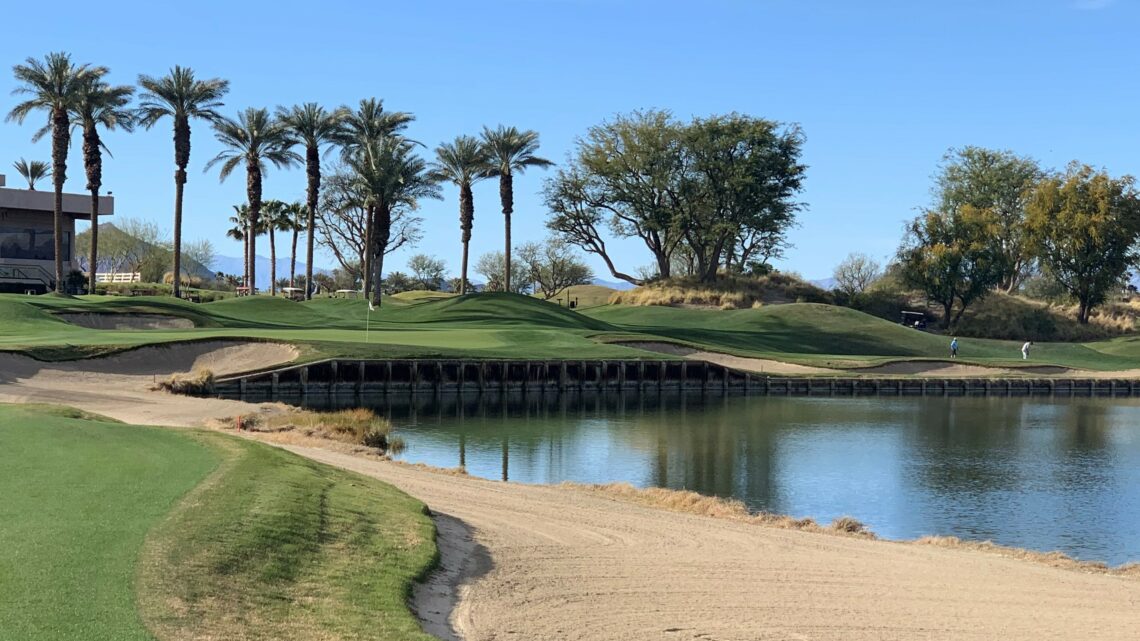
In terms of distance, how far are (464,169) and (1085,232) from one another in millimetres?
57813

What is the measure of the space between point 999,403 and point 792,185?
47.0 meters

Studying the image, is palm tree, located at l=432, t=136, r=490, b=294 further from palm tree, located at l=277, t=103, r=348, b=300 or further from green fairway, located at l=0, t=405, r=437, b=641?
green fairway, located at l=0, t=405, r=437, b=641

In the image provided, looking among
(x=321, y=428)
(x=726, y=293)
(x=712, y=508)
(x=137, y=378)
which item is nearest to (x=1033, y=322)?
(x=726, y=293)

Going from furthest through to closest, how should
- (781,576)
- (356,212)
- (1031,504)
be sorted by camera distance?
(356,212) → (1031,504) → (781,576)

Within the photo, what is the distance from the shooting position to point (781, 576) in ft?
54.6

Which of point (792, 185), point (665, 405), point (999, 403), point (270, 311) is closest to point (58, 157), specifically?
point (270, 311)

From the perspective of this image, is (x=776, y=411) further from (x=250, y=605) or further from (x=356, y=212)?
(x=356, y=212)

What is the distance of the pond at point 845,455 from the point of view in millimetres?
27484

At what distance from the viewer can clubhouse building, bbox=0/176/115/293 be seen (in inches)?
3310

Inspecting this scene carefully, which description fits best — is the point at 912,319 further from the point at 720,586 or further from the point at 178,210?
the point at 720,586

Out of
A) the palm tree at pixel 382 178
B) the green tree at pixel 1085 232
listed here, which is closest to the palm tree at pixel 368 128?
the palm tree at pixel 382 178

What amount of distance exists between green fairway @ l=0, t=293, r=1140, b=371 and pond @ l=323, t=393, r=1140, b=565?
303 inches

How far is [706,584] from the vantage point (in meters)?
15.8

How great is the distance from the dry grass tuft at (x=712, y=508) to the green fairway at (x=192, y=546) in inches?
278
